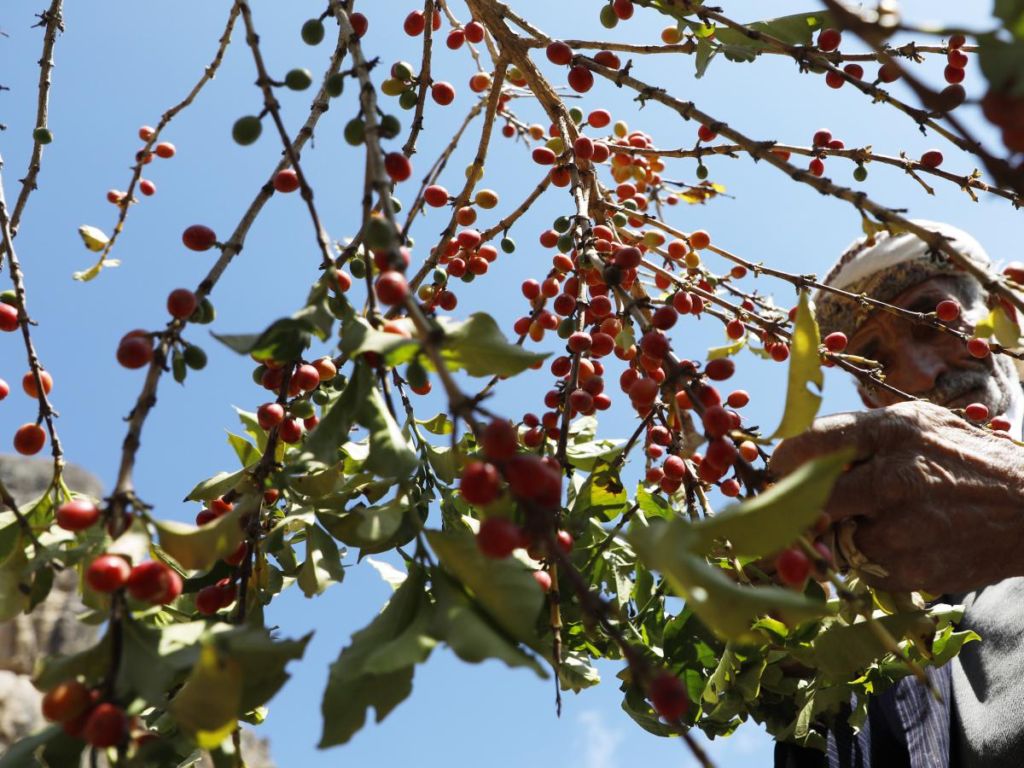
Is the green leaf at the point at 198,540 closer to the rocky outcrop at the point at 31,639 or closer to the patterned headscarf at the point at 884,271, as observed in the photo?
the patterned headscarf at the point at 884,271

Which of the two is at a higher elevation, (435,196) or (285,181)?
(435,196)

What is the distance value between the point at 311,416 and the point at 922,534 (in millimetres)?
821

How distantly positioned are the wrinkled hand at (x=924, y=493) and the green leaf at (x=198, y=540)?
69 cm

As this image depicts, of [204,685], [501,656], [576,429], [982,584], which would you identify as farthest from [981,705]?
[204,685]

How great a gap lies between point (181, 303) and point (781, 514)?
1.98ft

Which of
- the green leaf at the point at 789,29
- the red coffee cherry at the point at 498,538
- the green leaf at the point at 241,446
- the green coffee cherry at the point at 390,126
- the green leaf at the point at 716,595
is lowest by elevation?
the green leaf at the point at 716,595

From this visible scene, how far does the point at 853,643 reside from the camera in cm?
86

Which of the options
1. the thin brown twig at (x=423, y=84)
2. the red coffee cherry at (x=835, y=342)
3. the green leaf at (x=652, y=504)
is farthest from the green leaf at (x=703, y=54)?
the green leaf at (x=652, y=504)

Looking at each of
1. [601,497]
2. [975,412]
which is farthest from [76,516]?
[975,412]

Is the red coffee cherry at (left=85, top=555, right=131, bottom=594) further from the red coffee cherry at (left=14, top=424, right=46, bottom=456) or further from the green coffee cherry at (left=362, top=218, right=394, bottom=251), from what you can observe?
the red coffee cherry at (left=14, top=424, right=46, bottom=456)

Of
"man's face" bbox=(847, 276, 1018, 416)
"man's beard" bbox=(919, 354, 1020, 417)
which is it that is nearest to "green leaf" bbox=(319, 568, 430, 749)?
"man's face" bbox=(847, 276, 1018, 416)

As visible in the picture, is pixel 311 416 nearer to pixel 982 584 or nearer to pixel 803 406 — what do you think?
pixel 803 406

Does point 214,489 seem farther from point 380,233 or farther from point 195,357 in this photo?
point 380,233

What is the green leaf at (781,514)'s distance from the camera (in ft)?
1.51
